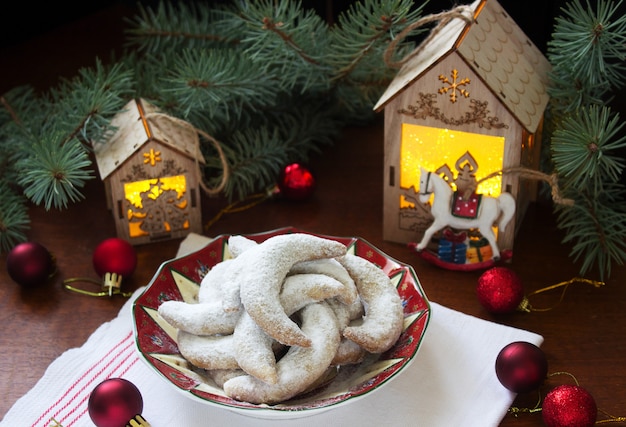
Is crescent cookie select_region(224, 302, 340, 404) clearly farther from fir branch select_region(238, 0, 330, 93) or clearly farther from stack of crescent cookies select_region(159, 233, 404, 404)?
fir branch select_region(238, 0, 330, 93)

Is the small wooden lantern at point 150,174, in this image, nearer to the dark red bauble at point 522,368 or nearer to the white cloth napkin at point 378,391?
the white cloth napkin at point 378,391

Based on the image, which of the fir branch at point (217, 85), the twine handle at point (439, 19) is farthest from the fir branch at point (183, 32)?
the twine handle at point (439, 19)

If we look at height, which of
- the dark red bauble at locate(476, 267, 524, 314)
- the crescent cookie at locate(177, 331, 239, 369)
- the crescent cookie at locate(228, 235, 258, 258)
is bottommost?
the crescent cookie at locate(177, 331, 239, 369)

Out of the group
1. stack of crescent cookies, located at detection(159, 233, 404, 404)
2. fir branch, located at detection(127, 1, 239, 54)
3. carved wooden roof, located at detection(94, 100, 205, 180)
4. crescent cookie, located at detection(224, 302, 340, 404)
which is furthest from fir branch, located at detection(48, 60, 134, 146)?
crescent cookie, located at detection(224, 302, 340, 404)

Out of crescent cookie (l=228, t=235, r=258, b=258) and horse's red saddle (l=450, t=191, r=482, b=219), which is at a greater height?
horse's red saddle (l=450, t=191, r=482, b=219)

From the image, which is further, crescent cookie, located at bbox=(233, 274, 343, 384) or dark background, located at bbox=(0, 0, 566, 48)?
dark background, located at bbox=(0, 0, 566, 48)

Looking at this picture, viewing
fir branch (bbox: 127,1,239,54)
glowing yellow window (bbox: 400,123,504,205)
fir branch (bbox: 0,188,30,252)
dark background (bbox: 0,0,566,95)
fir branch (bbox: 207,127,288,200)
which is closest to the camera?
glowing yellow window (bbox: 400,123,504,205)
